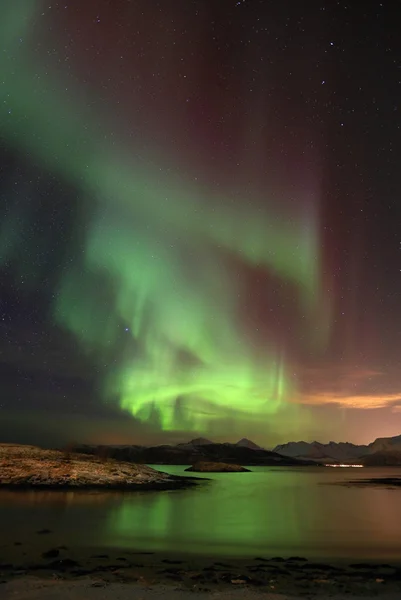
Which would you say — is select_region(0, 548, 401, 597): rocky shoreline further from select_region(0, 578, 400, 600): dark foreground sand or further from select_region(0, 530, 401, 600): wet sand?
select_region(0, 578, 400, 600): dark foreground sand

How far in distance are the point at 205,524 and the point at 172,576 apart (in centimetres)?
1940

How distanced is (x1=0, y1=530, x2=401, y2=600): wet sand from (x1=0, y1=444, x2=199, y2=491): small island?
44075 millimetres

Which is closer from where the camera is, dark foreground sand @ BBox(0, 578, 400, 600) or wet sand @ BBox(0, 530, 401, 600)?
dark foreground sand @ BBox(0, 578, 400, 600)

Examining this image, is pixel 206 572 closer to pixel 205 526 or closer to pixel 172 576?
pixel 172 576

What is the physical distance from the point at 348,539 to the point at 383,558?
7.40m

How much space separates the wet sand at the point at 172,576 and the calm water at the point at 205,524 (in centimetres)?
293

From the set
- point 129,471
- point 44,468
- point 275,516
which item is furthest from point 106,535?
point 129,471

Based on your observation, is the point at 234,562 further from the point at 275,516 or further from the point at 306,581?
the point at 275,516

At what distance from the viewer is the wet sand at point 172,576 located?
1562cm

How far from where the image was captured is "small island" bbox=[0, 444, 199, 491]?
6475 centimetres

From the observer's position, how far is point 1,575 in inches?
691

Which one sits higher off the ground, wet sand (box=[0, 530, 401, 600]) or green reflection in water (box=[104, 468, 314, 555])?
wet sand (box=[0, 530, 401, 600])

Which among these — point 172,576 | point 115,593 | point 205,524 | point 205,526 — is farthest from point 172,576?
point 205,524

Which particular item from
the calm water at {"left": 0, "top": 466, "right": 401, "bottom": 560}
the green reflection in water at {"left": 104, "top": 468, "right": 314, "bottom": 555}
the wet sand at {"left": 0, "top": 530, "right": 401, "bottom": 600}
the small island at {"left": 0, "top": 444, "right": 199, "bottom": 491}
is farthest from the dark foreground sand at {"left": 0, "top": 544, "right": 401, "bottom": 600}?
the small island at {"left": 0, "top": 444, "right": 199, "bottom": 491}
